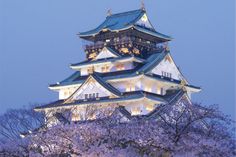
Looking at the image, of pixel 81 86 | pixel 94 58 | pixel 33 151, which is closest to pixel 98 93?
pixel 81 86

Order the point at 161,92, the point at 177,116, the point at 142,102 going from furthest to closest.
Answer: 1. the point at 161,92
2. the point at 142,102
3. the point at 177,116

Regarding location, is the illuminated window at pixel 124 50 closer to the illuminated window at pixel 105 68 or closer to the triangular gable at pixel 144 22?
the illuminated window at pixel 105 68

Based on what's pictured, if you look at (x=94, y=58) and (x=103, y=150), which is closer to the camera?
(x=103, y=150)

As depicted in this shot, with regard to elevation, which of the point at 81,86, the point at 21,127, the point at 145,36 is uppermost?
the point at 145,36

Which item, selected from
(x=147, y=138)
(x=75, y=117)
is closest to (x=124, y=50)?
(x=75, y=117)

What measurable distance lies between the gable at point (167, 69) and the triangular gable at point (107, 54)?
3910mm

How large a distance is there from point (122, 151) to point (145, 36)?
104ft

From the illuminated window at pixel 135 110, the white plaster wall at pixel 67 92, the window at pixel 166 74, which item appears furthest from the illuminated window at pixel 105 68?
the illuminated window at pixel 135 110

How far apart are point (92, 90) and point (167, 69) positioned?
798 centimetres

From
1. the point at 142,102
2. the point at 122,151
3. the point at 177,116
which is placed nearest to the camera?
the point at 122,151

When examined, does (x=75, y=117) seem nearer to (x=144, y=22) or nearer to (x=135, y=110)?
(x=135, y=110)

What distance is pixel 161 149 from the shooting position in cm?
3033

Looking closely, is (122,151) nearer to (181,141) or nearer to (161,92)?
(181,141)

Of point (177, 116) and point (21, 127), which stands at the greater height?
point (177, 116)
